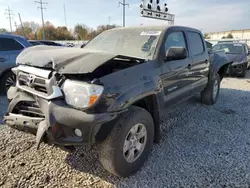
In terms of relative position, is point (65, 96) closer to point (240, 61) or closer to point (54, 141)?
point (54, 141)

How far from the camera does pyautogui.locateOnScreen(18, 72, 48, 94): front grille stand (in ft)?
7.98

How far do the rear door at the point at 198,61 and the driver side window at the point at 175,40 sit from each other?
0.27 meters

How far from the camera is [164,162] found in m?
2.97

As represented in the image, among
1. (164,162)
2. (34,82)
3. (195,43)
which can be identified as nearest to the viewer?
(34,82)

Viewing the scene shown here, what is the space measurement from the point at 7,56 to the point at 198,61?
492 centimetres

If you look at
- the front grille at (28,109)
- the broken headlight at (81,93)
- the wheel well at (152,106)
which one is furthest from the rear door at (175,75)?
the front grille at (28,109)

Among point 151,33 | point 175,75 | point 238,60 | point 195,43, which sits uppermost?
point 151,33

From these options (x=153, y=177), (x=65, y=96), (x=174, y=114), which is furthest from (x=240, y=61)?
(x=65, y=96)

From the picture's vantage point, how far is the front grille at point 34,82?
2.43 meters

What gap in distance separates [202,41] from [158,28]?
1.76 m

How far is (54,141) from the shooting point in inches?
87.8

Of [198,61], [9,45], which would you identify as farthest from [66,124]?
[9,45]

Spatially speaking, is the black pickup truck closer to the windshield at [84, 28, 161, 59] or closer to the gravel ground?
the windshield at [84, 28, 161, 59]

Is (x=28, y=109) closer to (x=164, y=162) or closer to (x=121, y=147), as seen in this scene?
(x=121, y=147)
